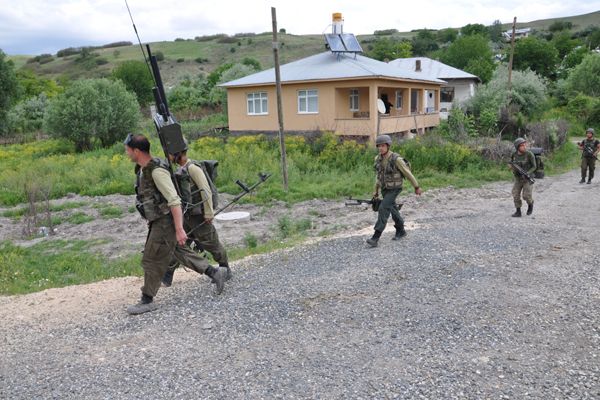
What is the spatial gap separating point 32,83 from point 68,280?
56625 millimetres

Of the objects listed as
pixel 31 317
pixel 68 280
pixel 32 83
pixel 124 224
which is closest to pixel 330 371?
pixel 31 317

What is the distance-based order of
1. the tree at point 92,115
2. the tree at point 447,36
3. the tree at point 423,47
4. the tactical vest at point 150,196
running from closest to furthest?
the tactical vest at point 150,196
the tree at point 92,115
the tree at point 423,47
the tree at point 447,36

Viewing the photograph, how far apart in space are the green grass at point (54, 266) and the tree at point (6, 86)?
27.5 metres

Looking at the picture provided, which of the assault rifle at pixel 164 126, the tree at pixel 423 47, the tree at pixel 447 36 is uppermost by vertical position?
the tree at pixel 447 36

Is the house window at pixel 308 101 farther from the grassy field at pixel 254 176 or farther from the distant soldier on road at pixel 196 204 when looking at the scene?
the distant soldier on road at pixel 196 204

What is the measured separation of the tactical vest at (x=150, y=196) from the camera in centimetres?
528

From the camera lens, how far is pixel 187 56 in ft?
319

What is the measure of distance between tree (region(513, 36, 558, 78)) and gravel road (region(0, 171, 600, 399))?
5986 cm

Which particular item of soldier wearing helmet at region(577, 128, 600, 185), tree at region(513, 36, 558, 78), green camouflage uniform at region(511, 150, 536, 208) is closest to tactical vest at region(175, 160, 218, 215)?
green camouflage uniform at region(511, 150, 536, 208)

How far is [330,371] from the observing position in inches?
163

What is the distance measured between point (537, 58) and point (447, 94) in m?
23.5

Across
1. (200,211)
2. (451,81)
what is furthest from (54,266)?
(451,81)

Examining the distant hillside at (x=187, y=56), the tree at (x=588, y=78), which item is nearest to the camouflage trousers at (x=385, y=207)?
the tree at (x=588, y=78)

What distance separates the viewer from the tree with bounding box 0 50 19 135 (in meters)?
33.4
